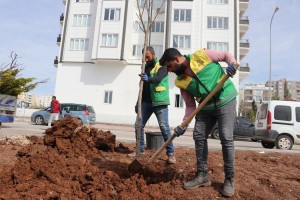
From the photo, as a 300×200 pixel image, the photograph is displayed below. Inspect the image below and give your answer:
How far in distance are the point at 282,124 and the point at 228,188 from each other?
352 inches

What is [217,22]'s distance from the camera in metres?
31.4

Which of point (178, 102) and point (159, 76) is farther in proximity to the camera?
point (178, 102)

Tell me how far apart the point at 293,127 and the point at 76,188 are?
10090 millimetres

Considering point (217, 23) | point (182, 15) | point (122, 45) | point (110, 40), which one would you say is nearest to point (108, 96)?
point (122, 45)

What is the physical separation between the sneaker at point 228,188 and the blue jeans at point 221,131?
0.19ft

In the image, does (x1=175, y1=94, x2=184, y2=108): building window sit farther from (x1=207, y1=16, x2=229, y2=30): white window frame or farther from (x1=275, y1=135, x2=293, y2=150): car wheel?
(x1=275, y1=135, x2=293, y2=150): car wheel

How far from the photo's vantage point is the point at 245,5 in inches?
1403

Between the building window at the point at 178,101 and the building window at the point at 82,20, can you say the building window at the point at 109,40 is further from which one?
the building window at the point at 178,101

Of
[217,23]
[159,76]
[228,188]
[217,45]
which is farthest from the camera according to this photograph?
[217,23]

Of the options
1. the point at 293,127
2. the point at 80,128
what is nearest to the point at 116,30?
the point at 293,127

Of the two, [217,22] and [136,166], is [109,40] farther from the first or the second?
[136,166]

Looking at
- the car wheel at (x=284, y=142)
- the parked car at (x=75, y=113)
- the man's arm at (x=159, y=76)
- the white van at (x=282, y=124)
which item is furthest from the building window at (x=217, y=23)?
the man's arm at (x=159, y=76)

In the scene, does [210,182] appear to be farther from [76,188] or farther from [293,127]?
[293,127]

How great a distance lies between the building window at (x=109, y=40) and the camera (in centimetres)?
3111
